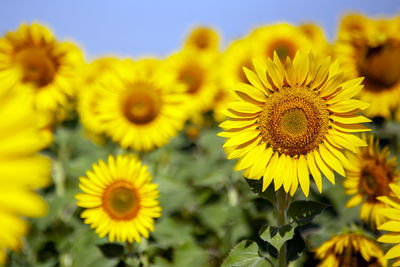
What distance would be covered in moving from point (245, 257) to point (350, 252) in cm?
62

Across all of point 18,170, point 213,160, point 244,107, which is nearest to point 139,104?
point 213,160

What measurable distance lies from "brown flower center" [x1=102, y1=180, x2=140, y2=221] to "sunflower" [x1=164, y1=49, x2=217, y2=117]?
279 cm

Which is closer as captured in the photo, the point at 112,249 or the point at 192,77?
the point at 112,249

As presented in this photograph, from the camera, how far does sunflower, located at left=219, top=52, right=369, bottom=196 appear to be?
1.98m

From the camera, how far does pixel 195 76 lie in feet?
18.1

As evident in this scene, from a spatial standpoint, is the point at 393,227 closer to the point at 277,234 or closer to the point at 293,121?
the point at 277,234

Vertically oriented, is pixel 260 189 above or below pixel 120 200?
above

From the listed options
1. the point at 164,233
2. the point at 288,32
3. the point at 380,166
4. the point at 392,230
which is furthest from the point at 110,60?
the point at 392,230

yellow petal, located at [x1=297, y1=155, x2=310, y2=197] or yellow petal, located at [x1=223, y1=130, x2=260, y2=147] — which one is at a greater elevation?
yellow petal, located at [x1=223, y1=130, x2=260, y2=147]

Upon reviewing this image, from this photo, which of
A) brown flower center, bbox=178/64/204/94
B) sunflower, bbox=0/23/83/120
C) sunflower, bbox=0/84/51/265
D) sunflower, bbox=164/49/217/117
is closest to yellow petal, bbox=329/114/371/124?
sunflower, bbox=0/84/51/265

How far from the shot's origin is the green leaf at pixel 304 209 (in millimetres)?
2104

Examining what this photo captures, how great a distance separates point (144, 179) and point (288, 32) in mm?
3256

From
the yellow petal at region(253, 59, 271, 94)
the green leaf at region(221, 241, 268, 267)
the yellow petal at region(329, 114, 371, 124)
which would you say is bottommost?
the green leaf at region(221, 241, 268, 267)

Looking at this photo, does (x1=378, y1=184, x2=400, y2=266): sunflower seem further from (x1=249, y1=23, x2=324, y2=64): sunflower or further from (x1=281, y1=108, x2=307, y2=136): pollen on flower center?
(x1=249, y1=23, x2=324, y2=64): sunflower
